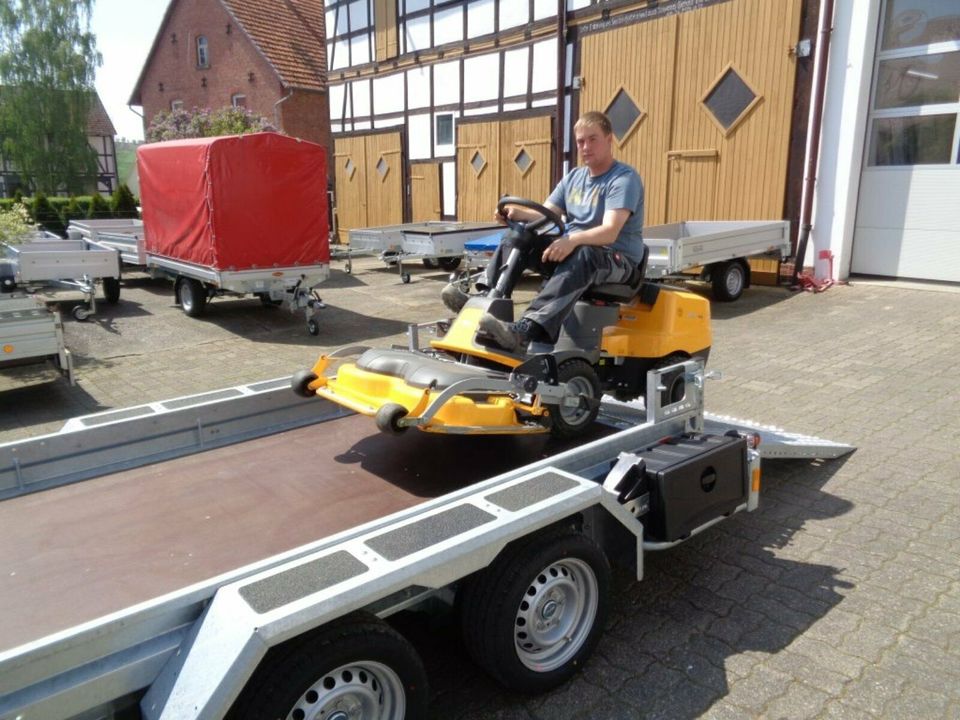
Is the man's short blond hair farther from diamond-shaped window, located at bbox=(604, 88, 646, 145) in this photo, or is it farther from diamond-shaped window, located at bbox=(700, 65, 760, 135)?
diamond-shaped window, located at bbox=(604, 88, 646, 145)

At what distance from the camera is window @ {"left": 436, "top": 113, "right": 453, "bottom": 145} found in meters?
17.0

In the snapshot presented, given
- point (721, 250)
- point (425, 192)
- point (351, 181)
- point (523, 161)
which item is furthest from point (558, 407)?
point (351, 181)

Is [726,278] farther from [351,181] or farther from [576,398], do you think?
[351,181]

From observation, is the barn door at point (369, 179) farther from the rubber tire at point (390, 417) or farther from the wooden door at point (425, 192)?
the rubber tire at point (390, 417)

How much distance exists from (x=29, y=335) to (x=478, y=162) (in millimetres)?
11326

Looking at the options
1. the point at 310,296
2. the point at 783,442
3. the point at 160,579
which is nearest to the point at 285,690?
the point at 160,579

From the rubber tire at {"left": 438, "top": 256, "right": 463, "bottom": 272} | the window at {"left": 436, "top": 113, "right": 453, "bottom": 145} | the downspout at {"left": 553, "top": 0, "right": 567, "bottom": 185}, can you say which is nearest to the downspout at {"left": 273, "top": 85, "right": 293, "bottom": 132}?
the window at {"left": 436, "top": 113, "right": 453, "bottom": 145}

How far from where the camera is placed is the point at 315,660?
80.0 inches

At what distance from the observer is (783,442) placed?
4.33m

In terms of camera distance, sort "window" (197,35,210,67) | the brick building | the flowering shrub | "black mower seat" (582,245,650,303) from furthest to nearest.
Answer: "window" (197,35,210,67)
the brick building
the flowering shrub
"black mower seat" (582,245,650,303)

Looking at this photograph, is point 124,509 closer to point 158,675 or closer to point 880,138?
point 158,675

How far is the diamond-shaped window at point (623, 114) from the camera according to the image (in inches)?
519

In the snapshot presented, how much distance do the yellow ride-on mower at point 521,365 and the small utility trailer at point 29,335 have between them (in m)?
3.96

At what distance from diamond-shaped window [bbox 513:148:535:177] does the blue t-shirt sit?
10902 mm
